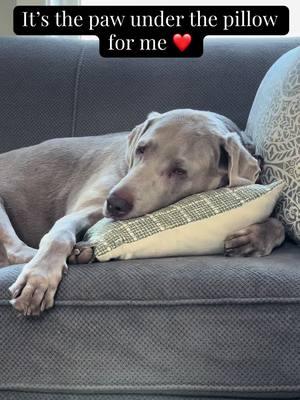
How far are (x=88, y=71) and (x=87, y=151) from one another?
15.4 inches

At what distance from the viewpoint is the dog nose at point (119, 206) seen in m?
1.50

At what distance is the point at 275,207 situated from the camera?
1.62 meters

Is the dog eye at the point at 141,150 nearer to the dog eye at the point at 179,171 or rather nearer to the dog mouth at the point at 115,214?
the dog eye at the point at 179,171

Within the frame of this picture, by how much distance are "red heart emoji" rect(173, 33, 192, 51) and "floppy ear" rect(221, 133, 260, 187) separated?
78cm

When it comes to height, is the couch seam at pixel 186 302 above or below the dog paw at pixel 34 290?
below

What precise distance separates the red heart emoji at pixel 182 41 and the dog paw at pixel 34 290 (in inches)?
51.6

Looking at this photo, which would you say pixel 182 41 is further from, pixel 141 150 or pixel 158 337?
pixel 158 337

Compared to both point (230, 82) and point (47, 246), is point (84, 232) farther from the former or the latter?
point (230, 82)

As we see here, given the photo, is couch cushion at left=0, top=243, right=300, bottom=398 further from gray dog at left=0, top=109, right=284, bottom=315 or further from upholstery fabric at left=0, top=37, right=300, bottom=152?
upholstery fabric at left=0, top=37, right=300, bottom=152

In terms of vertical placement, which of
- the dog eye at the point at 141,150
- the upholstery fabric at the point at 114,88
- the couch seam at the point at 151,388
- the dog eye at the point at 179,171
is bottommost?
the couch seam at the point at 151,388

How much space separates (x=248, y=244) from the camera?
1451 millimetres

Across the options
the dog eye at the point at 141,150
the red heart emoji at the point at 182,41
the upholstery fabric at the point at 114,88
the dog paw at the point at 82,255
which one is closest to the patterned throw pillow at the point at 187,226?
the dog paw at the point at 82,255

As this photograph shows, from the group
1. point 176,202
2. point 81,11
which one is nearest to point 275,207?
point 176,202

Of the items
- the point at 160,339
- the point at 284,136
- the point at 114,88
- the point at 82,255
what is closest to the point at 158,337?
the point at 160,339
